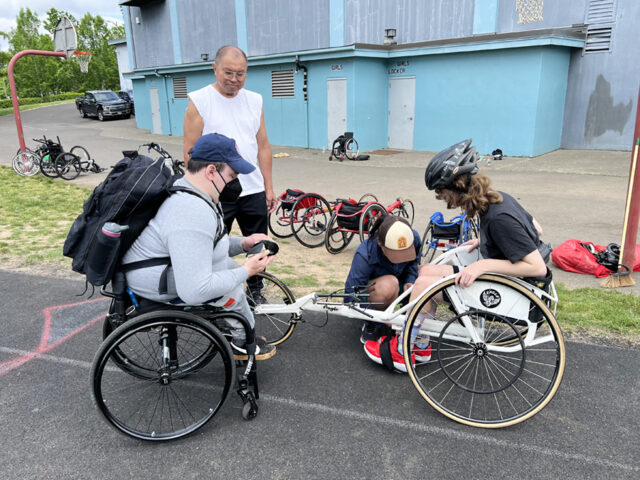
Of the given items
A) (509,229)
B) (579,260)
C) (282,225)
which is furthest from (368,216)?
(509,229)

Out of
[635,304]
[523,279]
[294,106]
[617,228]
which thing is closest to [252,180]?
[523,279]

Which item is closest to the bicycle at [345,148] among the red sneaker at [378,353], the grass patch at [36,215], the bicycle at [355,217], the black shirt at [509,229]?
the grass patch at [36,215]

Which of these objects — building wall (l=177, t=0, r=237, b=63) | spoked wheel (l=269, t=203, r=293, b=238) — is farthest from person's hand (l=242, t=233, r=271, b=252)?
building wall (l=177, t=0, r=237, b=63)

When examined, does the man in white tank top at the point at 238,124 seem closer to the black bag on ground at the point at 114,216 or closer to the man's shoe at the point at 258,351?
the man's shoe at the point at 258,351

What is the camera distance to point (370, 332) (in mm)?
3535

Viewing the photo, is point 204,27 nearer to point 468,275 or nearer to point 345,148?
point 345,148

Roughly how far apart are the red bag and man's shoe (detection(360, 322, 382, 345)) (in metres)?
2.70

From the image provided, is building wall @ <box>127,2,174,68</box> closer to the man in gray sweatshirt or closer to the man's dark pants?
the man's dark pants

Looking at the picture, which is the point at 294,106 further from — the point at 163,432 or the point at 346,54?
the point at 163,432

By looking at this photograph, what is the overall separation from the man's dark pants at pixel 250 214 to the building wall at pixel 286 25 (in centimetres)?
1557

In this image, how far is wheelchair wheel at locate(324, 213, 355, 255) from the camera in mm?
5945

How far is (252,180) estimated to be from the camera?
391 cm

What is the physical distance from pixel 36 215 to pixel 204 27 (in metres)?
16.7

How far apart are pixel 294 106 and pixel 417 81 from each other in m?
4.47
